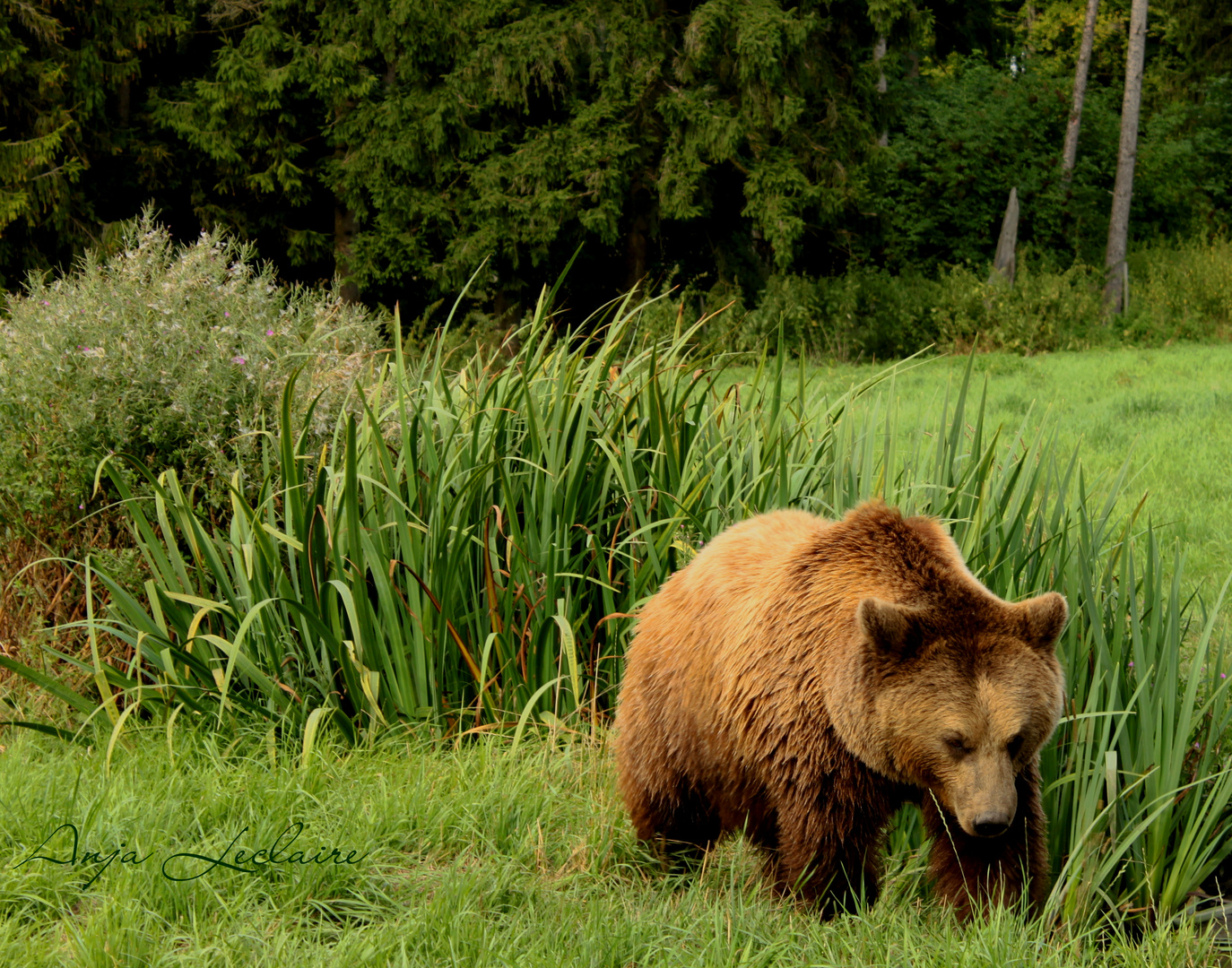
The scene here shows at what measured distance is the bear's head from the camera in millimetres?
2338

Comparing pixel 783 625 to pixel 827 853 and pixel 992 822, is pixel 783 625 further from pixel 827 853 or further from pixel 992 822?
pixel 992 822

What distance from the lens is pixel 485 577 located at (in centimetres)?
386

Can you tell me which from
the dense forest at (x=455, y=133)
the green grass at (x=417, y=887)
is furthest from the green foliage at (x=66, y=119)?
the green grass at (x=417, y=887)

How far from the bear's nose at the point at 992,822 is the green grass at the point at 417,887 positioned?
0.25 m

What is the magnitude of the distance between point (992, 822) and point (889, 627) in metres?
0.42

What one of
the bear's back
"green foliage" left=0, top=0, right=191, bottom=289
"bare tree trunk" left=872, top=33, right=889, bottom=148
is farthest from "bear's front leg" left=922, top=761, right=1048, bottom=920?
"bare tree trunk" left=872, top=33, right=889, bottom=148

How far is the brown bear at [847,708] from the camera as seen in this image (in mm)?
2385

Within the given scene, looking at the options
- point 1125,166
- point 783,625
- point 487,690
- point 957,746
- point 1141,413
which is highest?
point 1125,166

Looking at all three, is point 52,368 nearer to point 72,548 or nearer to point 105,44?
point 72,548

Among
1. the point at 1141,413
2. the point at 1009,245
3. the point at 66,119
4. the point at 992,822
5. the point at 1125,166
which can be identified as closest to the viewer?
the point at 992,822

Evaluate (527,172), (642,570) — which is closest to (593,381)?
(642,570)

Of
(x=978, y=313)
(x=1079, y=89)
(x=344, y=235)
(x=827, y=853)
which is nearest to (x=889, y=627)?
(x=827, y=853)
